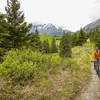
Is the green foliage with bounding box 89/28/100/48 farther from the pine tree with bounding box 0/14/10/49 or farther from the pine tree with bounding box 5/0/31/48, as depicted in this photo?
the pine tree with bounding box 0/14/10/49

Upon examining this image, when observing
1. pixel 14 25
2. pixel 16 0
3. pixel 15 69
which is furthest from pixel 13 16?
pixel 15 69

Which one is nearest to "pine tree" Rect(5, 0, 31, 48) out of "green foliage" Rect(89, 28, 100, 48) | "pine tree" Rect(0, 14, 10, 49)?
"pine tree" Rect(0, 14, 10, 49)

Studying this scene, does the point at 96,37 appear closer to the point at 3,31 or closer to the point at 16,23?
the point at 16,23

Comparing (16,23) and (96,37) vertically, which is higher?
(96,37)

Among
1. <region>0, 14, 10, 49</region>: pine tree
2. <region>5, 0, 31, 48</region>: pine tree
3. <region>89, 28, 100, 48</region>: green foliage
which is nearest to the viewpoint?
<region>0, 14, 10, 49</region>: pine tree

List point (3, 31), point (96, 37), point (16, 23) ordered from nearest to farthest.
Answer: point (3, 31) → point (16, 23) → point (96, 37)

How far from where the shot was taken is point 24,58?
5.59 metres

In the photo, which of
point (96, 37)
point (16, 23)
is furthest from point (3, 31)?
point (96, 37)

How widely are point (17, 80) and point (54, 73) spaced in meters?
2.47

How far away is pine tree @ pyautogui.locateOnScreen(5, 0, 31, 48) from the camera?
49.4 ft

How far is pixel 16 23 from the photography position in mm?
15359

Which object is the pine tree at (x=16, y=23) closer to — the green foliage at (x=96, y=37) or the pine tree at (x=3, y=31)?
the pine tree at (x=3, y=31)

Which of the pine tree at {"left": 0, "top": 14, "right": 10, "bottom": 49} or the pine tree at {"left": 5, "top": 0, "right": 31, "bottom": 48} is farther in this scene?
the pine tree at {"left": 5, "top": 0, "right": 31, "bottom": 48}

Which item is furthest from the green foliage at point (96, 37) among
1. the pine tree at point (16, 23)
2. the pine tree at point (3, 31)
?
the pine tree at point (3, 31)
